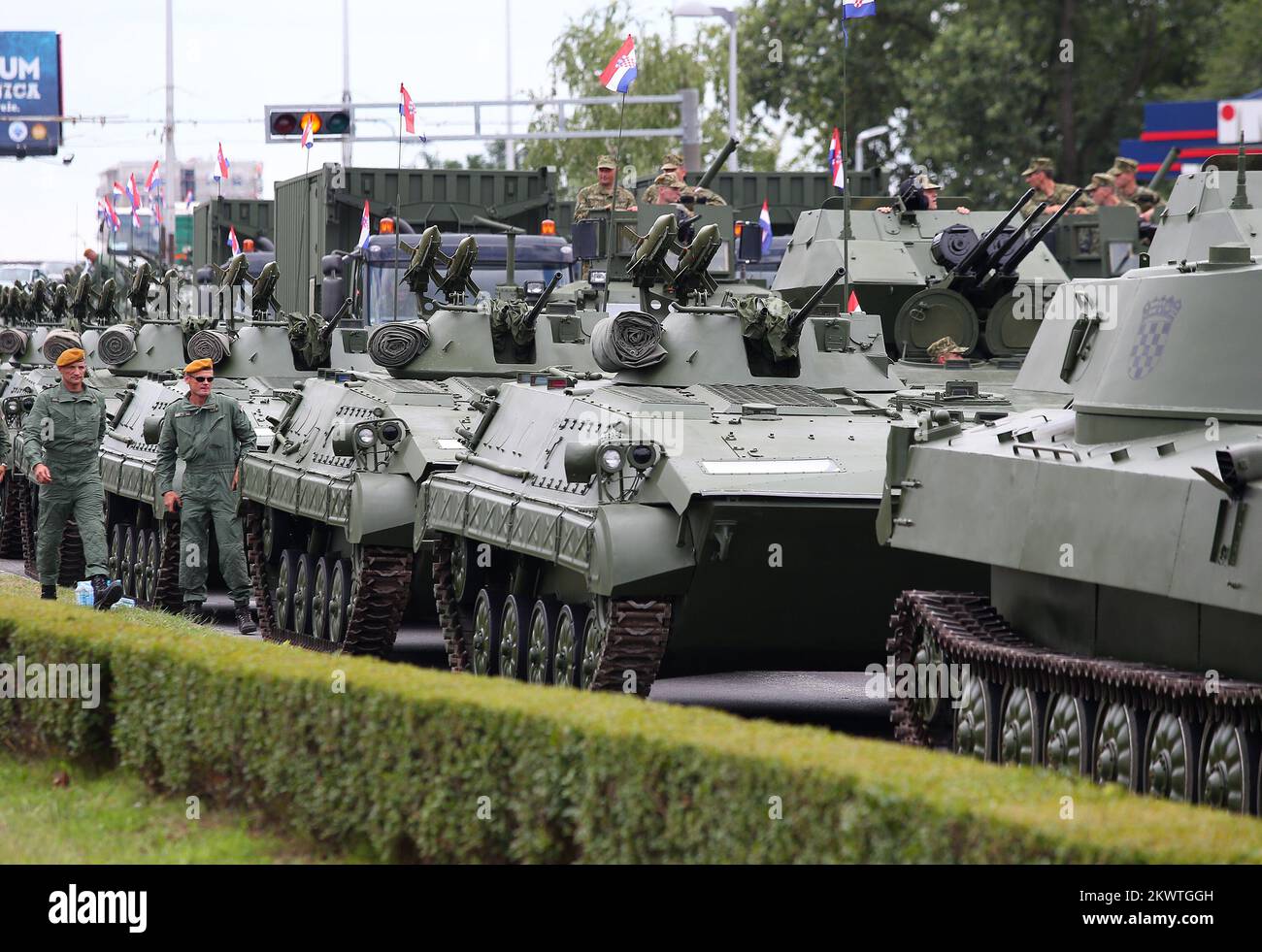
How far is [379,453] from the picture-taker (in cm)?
1650

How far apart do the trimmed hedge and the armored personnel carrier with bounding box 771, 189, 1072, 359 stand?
7918 mm

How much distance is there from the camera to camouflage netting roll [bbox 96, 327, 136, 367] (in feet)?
80.4

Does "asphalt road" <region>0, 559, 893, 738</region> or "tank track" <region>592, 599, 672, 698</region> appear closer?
"tank track" <region>592, 599, 672, 698</region>

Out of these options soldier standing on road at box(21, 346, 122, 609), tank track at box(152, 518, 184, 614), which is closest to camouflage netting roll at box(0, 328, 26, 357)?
tank track at box(152, 518, 184, 614)

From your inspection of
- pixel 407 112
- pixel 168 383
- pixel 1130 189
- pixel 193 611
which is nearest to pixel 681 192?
pixel 407 112

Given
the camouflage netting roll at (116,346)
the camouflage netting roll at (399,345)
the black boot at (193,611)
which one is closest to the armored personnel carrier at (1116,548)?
the black boot at (193,611)

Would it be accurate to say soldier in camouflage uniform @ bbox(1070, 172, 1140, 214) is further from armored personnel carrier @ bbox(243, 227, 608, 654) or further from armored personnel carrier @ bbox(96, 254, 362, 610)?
armored personnel carrier @ bbox(96, 254, 362, 610)

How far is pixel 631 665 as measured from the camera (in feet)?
41.0

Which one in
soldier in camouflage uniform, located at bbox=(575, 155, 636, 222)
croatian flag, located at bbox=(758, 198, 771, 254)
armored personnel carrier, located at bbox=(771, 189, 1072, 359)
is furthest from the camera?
croatian flag, located at bbox=(758, 198, 771, 254)

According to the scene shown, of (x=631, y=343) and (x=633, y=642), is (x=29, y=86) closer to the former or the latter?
(x=631, y=343)

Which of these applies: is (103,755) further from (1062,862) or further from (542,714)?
(1062,862)

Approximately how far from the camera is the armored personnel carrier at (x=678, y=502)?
12.4 meters

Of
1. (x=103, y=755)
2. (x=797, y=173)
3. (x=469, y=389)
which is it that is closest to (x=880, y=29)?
(x=797, y=173)

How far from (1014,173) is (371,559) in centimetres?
3485
